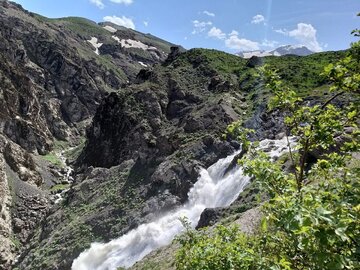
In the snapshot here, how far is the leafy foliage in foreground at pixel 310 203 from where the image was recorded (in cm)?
430

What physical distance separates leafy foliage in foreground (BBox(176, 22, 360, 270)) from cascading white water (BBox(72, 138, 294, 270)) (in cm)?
3564

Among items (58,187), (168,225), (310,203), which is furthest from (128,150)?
(310,203)

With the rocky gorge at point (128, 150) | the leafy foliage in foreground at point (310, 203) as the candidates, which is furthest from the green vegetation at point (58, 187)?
the leafy foliage in foreground at point (310, 203)

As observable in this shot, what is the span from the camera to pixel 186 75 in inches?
3223

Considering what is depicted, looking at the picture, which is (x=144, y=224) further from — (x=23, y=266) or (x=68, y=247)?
(x=23, y=266)

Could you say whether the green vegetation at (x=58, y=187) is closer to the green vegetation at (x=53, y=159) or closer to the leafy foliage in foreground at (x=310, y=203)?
the green vegetation at (x=53, y=159)

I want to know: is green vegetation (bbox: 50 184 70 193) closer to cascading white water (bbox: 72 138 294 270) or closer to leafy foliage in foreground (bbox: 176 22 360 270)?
cascading white water (bbox: 72 138 294 270)

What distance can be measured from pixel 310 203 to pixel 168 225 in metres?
42.5

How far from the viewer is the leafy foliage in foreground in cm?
430

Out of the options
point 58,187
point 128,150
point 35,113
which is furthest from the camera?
point 35,113

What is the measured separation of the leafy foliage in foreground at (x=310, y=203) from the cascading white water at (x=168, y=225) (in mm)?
35643

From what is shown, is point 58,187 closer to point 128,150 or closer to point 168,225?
point 128,150

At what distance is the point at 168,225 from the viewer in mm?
45875

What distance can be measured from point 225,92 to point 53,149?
62746 mm
